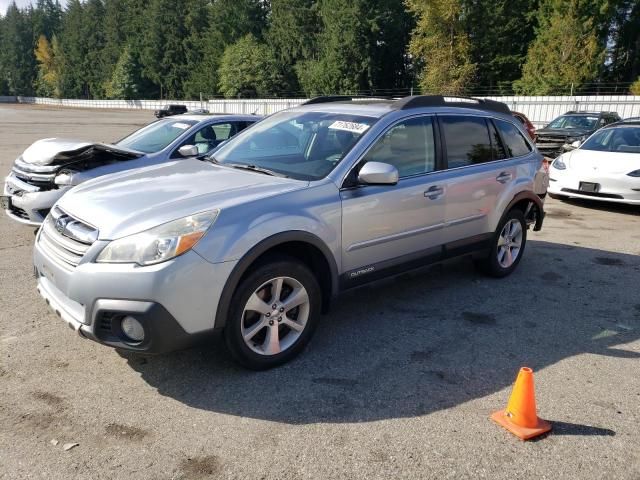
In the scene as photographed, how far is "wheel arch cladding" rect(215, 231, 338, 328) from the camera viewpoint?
3.18 meters

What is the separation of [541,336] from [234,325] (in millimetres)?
2476

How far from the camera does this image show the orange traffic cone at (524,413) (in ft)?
9.52

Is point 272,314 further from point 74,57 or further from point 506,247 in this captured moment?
point 74,57

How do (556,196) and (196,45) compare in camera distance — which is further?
(196,45)

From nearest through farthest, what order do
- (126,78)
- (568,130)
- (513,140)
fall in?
(513,140), (568,130), (126,78)

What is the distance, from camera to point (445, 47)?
45.0 metres

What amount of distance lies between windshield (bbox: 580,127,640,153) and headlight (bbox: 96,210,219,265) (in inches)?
352

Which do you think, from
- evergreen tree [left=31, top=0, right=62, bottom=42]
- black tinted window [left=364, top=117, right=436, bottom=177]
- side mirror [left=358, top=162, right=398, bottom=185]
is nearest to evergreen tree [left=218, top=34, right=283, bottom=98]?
black tinted window [left=364, top=117, right=436, bottom=177]

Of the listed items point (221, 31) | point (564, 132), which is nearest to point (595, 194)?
point (564, 132)

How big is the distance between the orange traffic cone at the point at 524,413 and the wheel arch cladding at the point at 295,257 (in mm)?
1421

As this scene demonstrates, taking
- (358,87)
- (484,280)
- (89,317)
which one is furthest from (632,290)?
(358,87)

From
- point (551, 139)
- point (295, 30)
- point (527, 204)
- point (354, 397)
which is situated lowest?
point (354, 397)

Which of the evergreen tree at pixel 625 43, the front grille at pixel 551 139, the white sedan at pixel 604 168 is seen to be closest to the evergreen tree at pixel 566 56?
the evergreen tree at pixel 625 43

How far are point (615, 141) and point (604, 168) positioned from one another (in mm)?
1308
